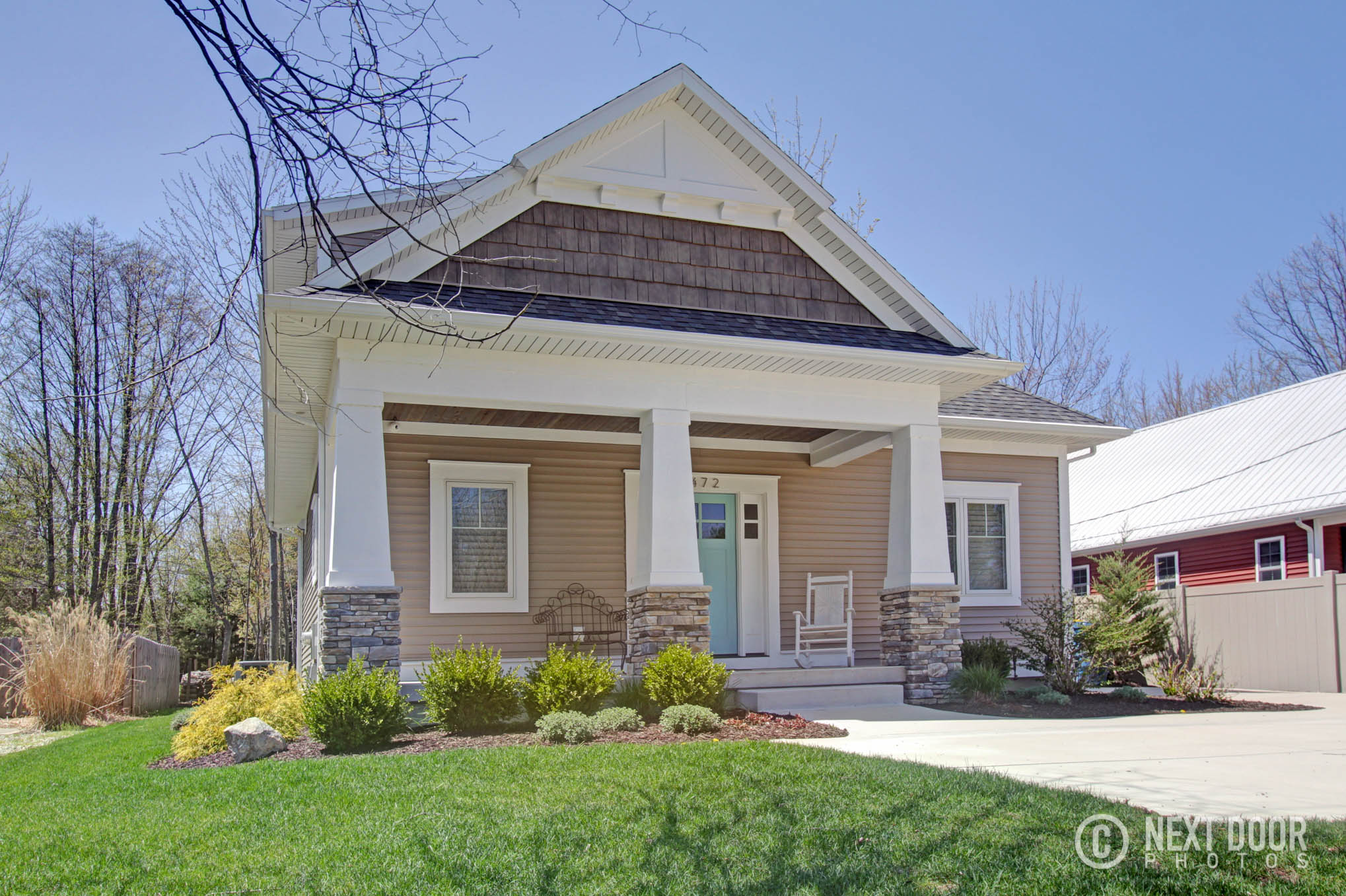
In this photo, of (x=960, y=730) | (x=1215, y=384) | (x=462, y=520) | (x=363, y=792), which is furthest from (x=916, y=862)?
(x=1215, y=384)

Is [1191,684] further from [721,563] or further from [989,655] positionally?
[721,563]

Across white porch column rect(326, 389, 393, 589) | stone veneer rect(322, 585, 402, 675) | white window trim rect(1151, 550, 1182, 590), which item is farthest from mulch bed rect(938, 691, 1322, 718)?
white window trim rect(1151, 550, 1182, 590)

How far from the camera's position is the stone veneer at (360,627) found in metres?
8.62

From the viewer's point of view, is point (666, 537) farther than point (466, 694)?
Yes

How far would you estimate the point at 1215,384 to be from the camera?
30.8 metres

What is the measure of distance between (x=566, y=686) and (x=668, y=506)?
7.12 feet

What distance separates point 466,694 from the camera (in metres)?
8.33

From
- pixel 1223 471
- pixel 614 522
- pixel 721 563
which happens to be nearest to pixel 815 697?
pixel 721 563

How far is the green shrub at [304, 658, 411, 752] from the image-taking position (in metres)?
7.66

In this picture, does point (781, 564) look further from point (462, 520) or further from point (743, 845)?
point (743, 845)

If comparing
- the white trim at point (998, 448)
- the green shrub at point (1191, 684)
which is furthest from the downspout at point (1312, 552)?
the green shrub at point (1191, 684)

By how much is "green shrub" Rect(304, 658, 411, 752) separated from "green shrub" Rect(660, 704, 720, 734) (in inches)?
82.7

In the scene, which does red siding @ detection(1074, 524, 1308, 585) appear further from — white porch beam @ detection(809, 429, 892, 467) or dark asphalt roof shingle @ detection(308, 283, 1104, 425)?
dark asphalt roof shingle @ detection(308, 283, 1104, 425)

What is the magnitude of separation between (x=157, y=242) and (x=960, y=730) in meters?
21.9
